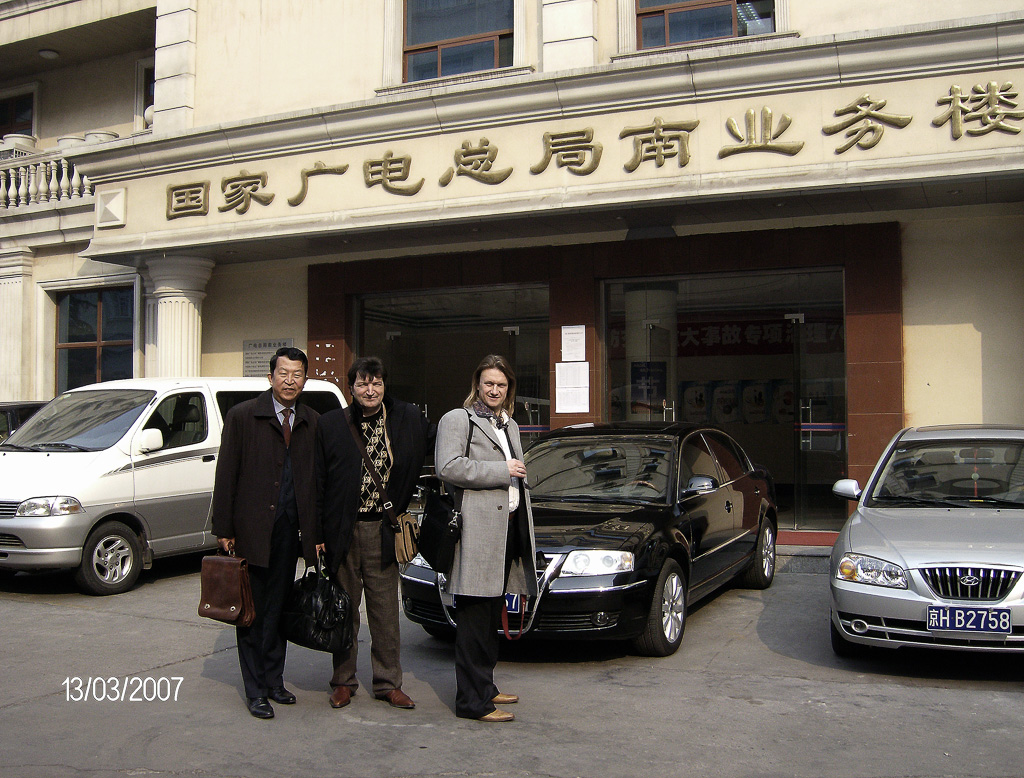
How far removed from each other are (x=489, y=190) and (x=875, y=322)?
176 inches

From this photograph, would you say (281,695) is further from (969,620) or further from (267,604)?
(969,620)

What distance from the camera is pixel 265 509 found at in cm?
482

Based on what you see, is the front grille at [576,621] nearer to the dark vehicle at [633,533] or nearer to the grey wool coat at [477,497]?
the dark vehicle at [633,533]

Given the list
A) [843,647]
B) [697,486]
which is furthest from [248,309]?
[843,647]

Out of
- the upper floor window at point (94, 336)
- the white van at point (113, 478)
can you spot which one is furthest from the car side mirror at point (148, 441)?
the upper floor window at point (94, 336)

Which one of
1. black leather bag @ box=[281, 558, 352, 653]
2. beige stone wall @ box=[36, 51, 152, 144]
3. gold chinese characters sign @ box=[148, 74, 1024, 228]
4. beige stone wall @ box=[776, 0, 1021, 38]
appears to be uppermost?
beige stone wall @ box=[36, 51, 152, 144]

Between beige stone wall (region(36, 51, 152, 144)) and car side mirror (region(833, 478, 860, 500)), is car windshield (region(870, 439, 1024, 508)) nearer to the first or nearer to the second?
car side mirror (region(833, 478, 860, 500))

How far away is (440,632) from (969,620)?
3205mm

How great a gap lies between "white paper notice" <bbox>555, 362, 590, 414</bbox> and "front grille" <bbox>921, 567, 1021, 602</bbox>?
21.7ft

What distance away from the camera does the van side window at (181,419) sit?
9000 millimetres

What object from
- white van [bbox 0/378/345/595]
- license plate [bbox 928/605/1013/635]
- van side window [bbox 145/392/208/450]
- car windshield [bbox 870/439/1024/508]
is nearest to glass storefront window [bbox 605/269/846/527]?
car windshield [bbox 870/439/1024/508]

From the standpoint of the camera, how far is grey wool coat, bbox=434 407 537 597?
4637 millimetres

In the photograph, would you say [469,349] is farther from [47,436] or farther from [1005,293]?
[1005,293]

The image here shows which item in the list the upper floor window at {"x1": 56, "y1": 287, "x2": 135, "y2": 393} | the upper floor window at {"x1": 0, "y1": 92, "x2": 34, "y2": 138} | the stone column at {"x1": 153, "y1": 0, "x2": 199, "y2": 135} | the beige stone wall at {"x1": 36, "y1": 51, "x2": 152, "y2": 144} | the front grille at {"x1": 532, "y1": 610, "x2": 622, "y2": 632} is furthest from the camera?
the upper floor window at {"x1": 0, "y1": 92, "x2": 34, "y2": 138}
